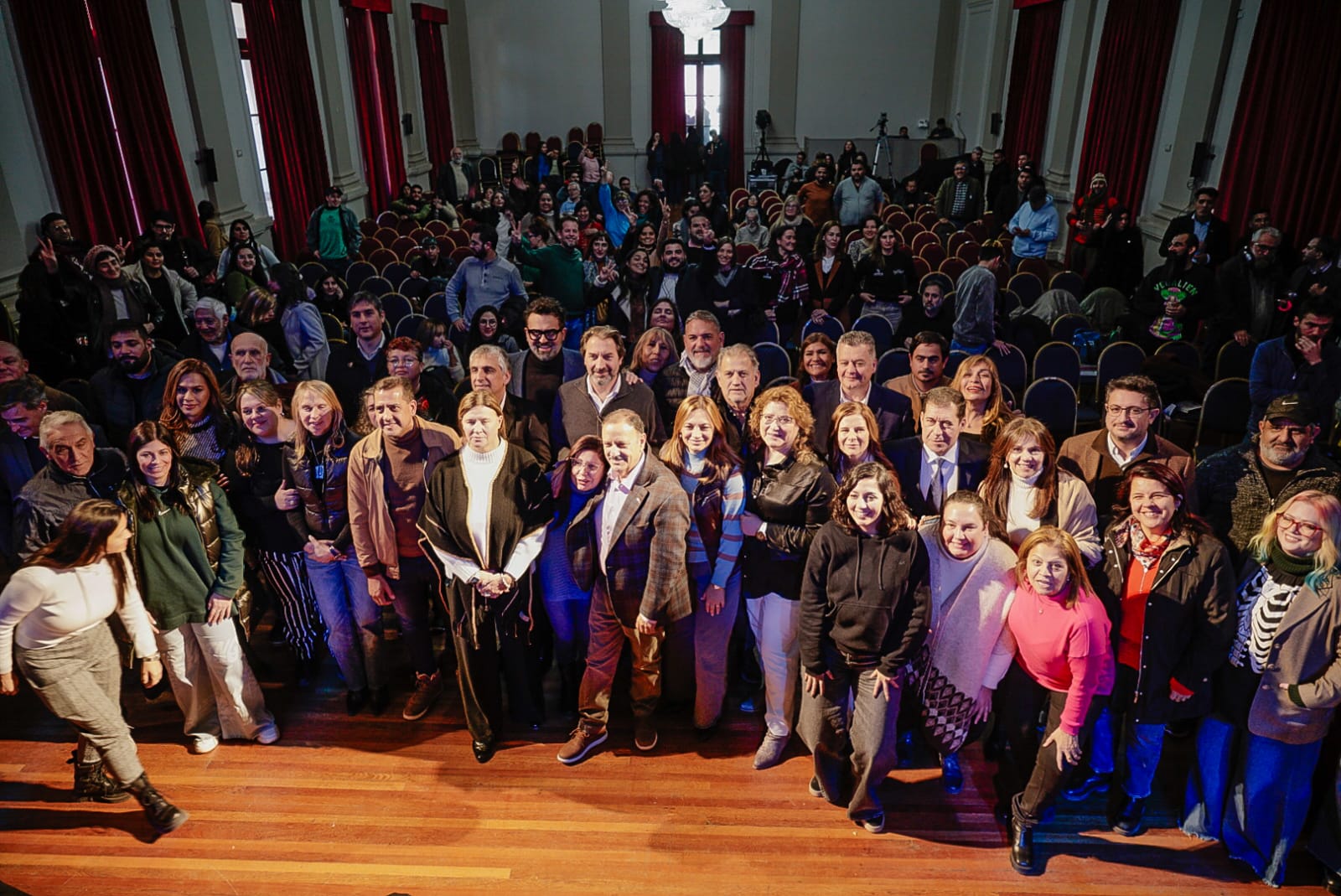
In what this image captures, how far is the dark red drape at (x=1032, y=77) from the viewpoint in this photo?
11.8 meters

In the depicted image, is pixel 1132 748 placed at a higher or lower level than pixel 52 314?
lower

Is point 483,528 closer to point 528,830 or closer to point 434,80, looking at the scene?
point 528,830

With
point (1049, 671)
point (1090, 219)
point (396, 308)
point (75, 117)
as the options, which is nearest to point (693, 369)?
point (1049, 671)

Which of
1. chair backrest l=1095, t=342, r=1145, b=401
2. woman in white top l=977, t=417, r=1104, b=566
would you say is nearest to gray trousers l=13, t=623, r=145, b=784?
woman in white top l=977, t=417, r=1104, b=566

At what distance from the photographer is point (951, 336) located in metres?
5.53

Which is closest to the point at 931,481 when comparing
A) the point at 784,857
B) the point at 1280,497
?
the point at 1280,497

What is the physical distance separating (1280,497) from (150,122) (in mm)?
8752

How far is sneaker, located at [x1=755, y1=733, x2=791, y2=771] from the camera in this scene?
3.29 meters

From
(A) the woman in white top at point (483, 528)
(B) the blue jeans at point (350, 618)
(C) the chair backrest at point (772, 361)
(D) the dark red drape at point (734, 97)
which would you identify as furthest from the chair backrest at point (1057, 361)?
(D) the dark red drape at point (734, 97)

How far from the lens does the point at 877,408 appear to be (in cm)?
362

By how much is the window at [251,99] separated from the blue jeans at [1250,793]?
10111 millimetres

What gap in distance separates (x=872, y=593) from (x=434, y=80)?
15.0 m

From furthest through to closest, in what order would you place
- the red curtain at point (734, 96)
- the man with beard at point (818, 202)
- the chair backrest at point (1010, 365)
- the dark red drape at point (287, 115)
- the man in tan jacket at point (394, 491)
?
the red curtain at point (734, 96)
the man with beard at point (818, 202)
the dark red drape at point (287, 115)
the chair backrest at point (1010, 365)
the man in tan jacket at point (394, 491)

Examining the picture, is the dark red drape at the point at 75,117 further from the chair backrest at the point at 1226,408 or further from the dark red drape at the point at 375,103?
the chair backrest at the point at 1226,408
